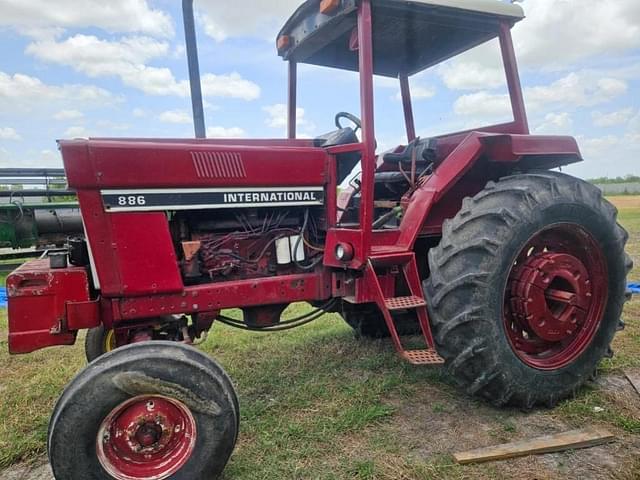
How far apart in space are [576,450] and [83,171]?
110 inches

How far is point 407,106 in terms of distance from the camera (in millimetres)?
4203

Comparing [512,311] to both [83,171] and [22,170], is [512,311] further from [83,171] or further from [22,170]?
[22,170]

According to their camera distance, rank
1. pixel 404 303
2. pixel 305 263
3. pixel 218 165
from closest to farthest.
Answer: pixel 218 165
pixel 404 303
pixel 305 263

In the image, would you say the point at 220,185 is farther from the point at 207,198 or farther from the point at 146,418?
the point at 146,418

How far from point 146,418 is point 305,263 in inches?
51.3

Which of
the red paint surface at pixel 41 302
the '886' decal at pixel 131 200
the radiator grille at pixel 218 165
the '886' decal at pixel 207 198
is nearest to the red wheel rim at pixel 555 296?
the '886' decal at pixel 207 198

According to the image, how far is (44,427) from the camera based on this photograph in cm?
283

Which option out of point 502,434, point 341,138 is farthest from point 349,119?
point 502,434

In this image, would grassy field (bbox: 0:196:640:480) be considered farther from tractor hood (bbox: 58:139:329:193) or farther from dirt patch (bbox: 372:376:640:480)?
tractor hood (bbox: 58:139:329:193)

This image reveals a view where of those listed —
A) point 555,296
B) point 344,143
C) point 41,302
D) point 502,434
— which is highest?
point 344,143

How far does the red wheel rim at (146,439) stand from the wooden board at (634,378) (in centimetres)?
270

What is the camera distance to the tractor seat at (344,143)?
9.94ft

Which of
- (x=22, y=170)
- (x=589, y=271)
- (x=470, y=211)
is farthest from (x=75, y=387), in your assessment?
(x=22, y=170)

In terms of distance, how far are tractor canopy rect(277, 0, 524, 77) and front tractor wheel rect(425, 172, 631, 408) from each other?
3.48 ft
